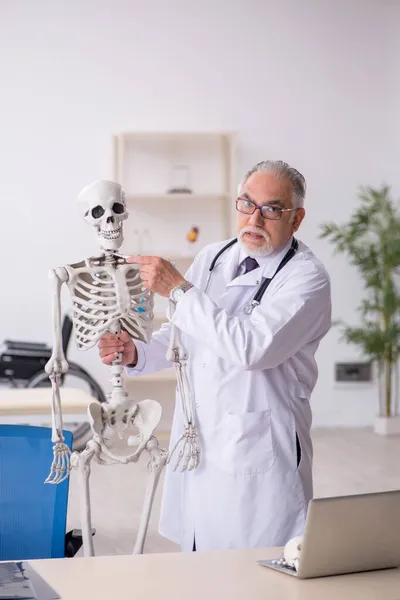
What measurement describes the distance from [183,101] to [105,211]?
4.76 m

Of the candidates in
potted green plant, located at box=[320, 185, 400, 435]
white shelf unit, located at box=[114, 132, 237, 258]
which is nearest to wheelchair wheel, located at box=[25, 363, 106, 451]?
white shelf unit, located at box=[114, 132, 237, 258]

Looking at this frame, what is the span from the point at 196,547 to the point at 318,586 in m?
0.79

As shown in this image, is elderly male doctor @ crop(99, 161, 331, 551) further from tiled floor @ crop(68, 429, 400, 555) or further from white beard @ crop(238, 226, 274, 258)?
tiled floor @ crop(68, 429, 400, 555)

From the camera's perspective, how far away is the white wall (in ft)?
21.6

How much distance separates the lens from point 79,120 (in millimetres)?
6617

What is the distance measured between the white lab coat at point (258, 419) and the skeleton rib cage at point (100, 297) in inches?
11.2

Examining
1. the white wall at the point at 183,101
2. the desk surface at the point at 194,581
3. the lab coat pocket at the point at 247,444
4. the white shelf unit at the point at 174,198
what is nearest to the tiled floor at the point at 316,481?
the white wall at the point at 183,101

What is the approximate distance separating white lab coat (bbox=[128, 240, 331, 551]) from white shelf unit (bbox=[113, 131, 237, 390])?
4166mm

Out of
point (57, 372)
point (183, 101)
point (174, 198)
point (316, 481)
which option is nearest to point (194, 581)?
point (57, 372)

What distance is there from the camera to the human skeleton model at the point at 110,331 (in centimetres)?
209

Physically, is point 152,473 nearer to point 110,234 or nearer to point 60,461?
point 60,461

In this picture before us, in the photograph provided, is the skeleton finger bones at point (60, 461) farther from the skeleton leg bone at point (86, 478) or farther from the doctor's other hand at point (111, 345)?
the doctor's other hand at point (111, 345)

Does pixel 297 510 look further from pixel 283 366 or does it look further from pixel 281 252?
pixel 281 252

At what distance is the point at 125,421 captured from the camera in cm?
218
